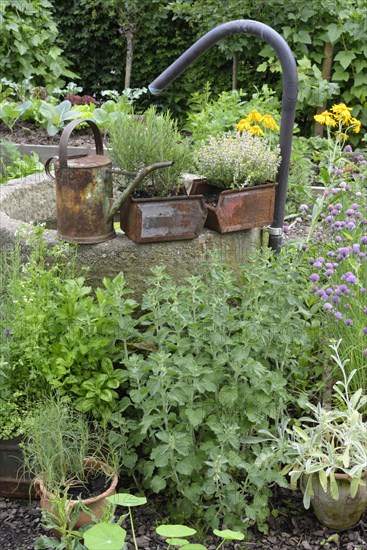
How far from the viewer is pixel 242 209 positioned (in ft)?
10.2

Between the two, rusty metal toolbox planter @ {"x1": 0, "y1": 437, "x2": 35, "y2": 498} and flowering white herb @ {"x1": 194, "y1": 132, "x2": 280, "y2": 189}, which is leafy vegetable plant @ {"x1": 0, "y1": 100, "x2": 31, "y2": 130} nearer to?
flowering white herb @ {"x1": 194, "y1": 132, "x2": 280, "y2": 189}

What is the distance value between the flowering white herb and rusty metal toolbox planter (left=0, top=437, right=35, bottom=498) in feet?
4.41

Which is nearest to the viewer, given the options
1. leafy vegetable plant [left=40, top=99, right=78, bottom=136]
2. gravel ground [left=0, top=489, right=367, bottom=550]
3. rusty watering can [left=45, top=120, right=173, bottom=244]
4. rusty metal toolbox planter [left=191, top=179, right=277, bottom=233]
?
gravel ground [left=0, top=489, right=367, bottom=550]

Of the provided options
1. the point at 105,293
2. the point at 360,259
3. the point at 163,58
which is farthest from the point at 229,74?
the point at 105,293

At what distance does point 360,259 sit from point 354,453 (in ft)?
3.45

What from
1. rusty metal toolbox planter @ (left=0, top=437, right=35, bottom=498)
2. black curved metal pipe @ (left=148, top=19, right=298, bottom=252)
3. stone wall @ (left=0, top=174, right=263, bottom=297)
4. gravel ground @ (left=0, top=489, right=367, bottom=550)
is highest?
black curved metal pipe @ (left=148, top=19, right=298, bottom=252)

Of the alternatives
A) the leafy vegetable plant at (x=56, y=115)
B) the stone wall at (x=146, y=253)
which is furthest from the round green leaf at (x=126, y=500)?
the leafy vegetable plant at (x=56, y=115)

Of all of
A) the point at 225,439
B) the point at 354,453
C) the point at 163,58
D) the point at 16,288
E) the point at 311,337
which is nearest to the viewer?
the point at 225,439

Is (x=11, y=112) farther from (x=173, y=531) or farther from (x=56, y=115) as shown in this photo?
(x=173, y=531)

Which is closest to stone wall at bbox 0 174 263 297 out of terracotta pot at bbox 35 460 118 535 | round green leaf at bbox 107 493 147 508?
terracotta pot at bbox 35 460 118 535

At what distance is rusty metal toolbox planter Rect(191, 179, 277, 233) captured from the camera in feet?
10.1

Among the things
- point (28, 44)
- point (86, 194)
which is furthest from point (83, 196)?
point (28, 44)

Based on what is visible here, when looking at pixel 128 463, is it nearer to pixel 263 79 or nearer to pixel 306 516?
pixel 306 516

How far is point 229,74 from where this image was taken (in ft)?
28.4
